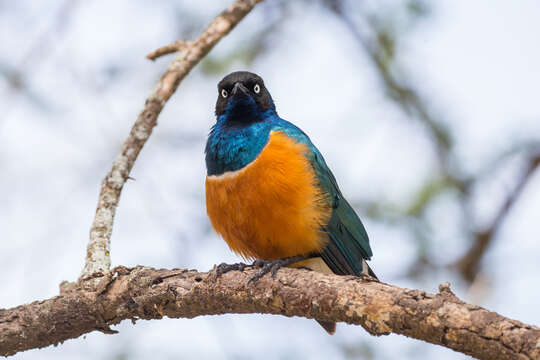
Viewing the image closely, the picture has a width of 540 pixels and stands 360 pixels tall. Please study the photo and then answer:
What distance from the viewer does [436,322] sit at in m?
3.16

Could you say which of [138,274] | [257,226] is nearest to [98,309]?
[138,274]

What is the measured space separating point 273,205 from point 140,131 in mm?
1383

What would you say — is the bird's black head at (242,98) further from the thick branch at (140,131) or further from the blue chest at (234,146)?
the thick branch at (140,131)

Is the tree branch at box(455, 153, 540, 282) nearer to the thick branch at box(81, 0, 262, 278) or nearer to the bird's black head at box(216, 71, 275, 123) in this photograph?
the bird's black head at box(216, 71, 275, 123)

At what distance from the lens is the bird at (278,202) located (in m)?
4.89

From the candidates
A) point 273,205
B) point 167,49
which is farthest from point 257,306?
point 167,49

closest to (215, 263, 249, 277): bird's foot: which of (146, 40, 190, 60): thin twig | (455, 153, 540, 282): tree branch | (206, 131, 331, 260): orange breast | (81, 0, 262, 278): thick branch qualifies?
(206, 131, 331, 260): orange breast

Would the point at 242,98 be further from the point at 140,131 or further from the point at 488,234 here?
the point at 488,234

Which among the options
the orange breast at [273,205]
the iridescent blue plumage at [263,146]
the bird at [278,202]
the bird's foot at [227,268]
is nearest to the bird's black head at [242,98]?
the iridescent blue plumage at [263,146]

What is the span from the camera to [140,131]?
17.8 ft

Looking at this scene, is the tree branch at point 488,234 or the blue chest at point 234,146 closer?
the blue chest at point 234,146

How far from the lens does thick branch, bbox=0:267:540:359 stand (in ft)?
10.2

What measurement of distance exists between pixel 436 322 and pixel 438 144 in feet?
16.0

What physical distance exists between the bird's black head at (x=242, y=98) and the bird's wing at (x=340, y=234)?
663mm
